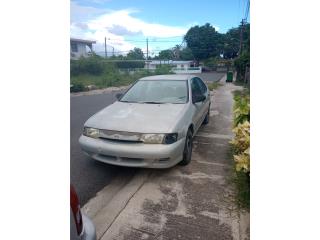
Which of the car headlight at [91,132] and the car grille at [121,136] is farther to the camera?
the car headlight at [91,132]

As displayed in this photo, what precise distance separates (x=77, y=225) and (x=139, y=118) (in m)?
1.99

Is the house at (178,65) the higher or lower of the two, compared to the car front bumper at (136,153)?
higher

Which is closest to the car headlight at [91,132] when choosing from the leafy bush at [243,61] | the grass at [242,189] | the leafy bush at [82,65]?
the leafy bush at [82,65]

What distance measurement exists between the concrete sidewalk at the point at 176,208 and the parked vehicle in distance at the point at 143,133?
0.89ft

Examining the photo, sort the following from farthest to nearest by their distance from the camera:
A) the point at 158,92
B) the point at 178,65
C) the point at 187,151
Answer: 1. the point at 178,65
2. the point at 158,92
3. the point at 187,151

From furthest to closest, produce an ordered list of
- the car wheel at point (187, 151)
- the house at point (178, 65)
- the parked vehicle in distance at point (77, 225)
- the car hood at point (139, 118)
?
the house at point (178, 65) < the car wheel at point (187, 151) < the car hood at point (139, 118) < the parked vehicle in distance at point (77, 225)

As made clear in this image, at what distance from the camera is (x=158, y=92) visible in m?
4.12

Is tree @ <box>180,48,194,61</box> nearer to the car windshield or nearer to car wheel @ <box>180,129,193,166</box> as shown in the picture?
the car windshield

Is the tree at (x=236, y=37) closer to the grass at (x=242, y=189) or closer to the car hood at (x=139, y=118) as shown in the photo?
the car hood at (x=139, y=118)

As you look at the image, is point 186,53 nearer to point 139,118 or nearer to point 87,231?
point 139,118

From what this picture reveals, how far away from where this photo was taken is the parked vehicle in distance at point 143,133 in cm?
297

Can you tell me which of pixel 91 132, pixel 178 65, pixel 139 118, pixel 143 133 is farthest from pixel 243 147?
pixel 178 65

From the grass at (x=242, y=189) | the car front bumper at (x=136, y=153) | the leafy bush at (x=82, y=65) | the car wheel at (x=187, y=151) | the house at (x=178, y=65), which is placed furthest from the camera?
the house at (x=178, y=65)
